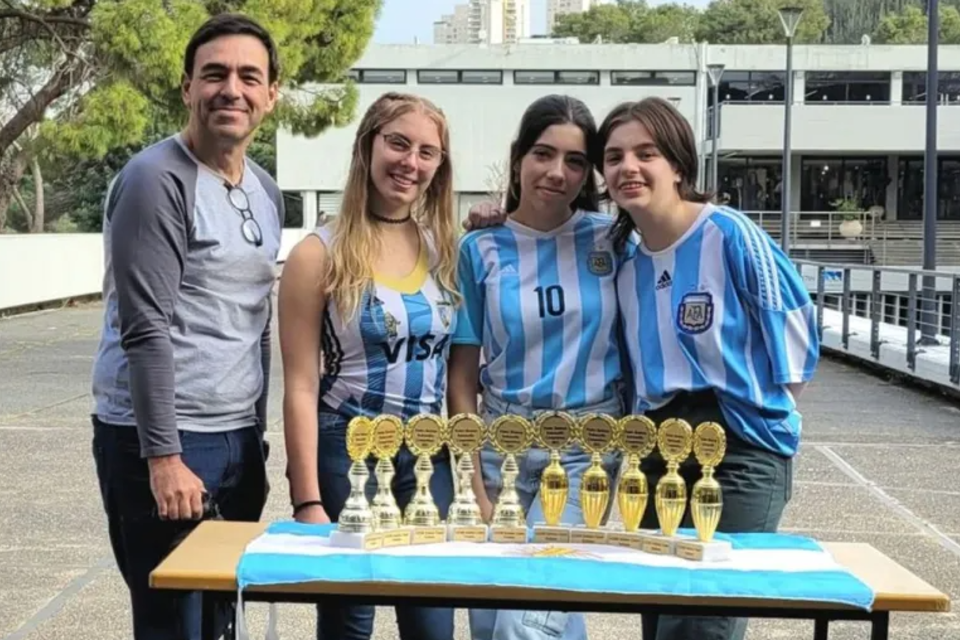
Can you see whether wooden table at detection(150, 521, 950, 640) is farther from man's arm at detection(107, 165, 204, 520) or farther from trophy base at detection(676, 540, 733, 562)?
man's arm at detection(107, 165, 204, 520)

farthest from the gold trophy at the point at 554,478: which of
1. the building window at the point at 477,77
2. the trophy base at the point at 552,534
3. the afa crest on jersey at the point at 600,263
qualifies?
the building window at the point at 477,77

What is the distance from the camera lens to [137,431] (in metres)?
3.09

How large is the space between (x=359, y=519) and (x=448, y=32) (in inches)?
6154

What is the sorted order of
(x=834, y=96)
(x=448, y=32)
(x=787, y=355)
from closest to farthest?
(x=787, y=355) < (x=834, y=96) < (x=448, y=32)

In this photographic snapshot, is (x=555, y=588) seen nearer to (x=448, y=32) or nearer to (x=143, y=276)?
(x=143, y=276)

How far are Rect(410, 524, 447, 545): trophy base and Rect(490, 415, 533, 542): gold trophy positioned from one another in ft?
0.37

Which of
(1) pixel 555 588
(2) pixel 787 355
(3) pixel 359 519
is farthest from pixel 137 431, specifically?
(2) pixel 787 355

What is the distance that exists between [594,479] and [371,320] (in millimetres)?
678

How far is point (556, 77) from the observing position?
49.5 metres

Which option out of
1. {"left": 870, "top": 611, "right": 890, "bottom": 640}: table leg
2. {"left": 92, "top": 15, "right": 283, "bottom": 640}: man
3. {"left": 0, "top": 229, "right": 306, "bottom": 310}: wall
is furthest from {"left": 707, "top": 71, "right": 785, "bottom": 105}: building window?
{"left": 870, "top": 611, "right": 890, "bottom": 640}: table leg

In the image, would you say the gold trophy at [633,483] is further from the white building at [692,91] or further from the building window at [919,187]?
the building window at [919,187]

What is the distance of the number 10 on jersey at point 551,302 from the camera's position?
11.0 feet

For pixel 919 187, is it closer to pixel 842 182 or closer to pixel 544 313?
pixel 842 182

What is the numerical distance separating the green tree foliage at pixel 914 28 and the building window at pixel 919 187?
44.1m
